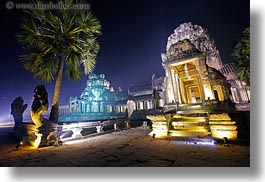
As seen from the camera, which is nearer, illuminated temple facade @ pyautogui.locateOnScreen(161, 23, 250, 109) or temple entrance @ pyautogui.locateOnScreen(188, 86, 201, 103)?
illuminated temple facade @ pyautogui.locateOnScreen(161, 23, 250, 109)

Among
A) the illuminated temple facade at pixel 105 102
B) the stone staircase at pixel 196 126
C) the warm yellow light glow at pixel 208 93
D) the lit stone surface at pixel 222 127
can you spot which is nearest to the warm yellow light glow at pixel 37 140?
the stone staircase at pixel 196 126

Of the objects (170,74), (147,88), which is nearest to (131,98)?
(147,88)

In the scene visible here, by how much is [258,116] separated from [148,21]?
4.62 meters

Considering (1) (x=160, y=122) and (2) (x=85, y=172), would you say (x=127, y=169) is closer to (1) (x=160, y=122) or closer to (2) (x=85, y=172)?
(2) (x=85, y=172)

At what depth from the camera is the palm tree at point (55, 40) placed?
4.81 m

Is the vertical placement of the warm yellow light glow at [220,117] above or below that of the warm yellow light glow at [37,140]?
above

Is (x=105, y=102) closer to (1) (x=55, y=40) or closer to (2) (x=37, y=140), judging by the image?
(1) (x=55, y=40)

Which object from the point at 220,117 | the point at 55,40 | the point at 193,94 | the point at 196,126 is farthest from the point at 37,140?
the point at 193,94

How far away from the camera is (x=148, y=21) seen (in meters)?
5.62

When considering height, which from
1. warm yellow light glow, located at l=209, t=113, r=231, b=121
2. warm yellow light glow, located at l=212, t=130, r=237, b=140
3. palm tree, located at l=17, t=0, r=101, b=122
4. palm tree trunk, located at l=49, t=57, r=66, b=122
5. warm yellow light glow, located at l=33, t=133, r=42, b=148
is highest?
palm tree, located at l=17, t=0, r=101, b=122

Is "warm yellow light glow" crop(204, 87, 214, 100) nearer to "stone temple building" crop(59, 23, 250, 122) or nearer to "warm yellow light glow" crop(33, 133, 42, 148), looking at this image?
"stone temple building" crop(59, 23, 250, 122)

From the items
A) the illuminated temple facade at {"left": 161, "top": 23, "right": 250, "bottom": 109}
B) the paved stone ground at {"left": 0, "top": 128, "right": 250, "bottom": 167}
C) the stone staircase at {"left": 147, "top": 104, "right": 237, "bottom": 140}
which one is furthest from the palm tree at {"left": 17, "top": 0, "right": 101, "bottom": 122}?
the illuminated temple facade at {"left": 161, "top": 23, "right": 250, "bottom": 109}

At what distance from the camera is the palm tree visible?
4.81 metres

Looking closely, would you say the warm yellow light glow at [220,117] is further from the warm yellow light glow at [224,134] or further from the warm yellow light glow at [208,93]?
the warm yellow light glow at [208,93]
